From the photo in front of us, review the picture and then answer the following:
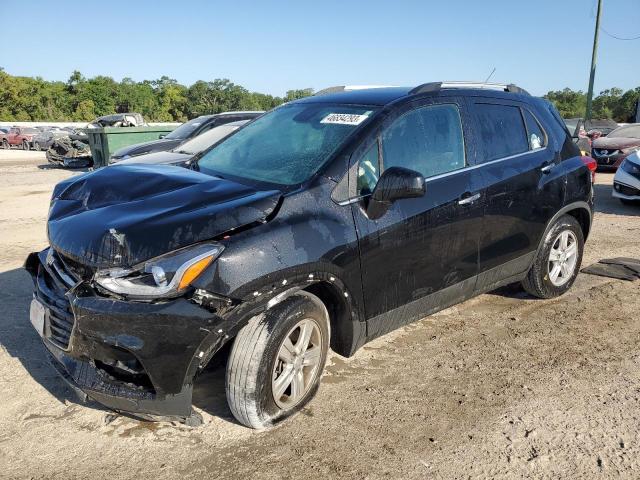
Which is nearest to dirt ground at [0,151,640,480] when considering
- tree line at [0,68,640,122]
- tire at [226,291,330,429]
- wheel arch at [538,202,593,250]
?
tire at [226,291,330,429]

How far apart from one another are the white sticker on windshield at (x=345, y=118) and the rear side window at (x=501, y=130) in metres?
1.03

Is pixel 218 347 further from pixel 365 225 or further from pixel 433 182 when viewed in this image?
pixel 433 182

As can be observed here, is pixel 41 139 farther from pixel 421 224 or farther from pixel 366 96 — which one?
pixel 421 224

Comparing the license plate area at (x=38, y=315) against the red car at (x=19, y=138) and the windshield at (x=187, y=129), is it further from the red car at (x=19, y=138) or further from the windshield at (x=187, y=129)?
the red car at (x=19, y=138)

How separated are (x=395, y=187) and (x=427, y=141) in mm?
700

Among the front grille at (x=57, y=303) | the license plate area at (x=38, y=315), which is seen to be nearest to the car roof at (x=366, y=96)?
the front grille at (x=57, y=303)

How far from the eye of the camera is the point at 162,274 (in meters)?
2.47

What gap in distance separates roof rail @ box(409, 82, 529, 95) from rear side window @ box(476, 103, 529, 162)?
0.18 m

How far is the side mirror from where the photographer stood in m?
2.98

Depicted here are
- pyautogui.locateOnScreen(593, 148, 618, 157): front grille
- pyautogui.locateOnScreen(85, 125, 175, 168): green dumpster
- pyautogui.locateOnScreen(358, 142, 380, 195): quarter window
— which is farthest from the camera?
pyautogui.locateOnScreen(85, 125, 175, 168): green dumpster

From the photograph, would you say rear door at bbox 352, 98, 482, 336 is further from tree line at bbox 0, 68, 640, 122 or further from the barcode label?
tree line at bbox 0, 68, 640, 122

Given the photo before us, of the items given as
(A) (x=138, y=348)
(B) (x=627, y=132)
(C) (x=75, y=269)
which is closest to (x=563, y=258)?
(A) (x=138, y=348)

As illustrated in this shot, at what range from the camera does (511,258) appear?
13.6 feet

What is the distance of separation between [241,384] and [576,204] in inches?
135
